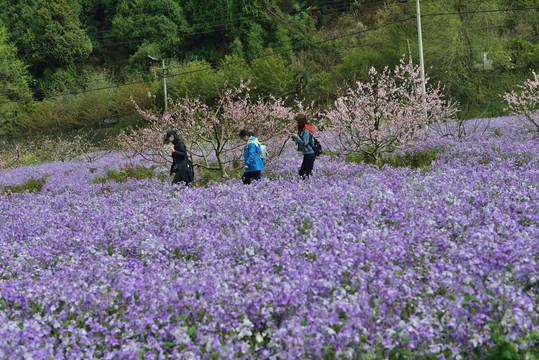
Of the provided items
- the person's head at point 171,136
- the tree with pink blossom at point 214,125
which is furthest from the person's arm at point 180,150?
the tree with pink blossom at point 214,125

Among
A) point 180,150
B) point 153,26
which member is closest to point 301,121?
point 180,150

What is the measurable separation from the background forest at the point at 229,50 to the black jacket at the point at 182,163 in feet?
72.4

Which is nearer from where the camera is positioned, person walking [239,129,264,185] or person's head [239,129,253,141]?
person walking [239,129,264,185]

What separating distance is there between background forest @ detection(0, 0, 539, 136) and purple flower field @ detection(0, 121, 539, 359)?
88.0ft

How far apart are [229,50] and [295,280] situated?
55.6m

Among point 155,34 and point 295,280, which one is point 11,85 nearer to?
point 155,34

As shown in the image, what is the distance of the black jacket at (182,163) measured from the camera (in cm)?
1130

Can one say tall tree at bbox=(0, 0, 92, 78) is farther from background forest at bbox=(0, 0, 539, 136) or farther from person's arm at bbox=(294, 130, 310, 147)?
person's arm at bbox=(294, 130, 310, 147)

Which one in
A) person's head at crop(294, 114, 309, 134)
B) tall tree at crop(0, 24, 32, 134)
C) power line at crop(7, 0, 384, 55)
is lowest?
tall tree at crop(0, 24, 32, 134)

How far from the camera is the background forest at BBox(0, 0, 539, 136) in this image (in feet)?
125

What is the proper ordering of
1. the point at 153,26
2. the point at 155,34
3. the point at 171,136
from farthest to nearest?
the point at 153,26 → the point at 155,34 → the point at 171,136

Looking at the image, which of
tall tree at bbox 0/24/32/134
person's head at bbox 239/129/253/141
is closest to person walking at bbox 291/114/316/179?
person's head at bbox 239/129/253/141

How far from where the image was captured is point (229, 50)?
185ft

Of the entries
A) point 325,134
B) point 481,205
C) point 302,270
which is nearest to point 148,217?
point 302,270
